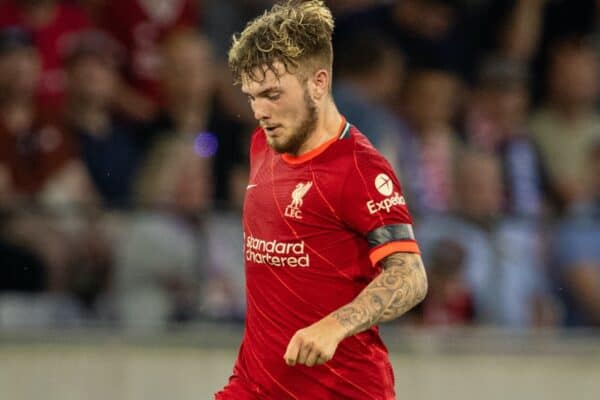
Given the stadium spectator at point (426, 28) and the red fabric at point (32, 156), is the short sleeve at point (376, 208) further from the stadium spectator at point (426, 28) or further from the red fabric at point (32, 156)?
the stadium spectator at point (426, 28)

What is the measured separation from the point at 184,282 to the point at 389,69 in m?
2.36

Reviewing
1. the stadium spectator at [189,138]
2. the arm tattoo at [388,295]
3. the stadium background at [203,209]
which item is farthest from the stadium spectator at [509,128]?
the arm tattoo at [388,295]

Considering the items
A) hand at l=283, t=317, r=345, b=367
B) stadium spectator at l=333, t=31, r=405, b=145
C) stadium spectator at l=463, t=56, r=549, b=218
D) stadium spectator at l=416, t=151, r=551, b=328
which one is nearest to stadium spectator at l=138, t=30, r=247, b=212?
stadium spectator at l=333, t=31, r=405, b=145

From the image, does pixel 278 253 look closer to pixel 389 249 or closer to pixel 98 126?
pixel 389 249

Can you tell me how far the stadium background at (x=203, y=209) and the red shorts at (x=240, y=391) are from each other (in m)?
3.16

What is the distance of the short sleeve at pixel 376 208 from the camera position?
4.81m

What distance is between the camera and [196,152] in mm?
8844

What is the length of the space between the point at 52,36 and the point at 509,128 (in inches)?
134

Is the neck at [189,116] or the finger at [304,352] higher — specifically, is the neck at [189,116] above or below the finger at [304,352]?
above

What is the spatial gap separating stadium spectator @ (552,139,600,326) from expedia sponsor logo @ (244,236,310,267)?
411 cm

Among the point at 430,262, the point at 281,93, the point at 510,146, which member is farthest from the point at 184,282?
the point at 281,93

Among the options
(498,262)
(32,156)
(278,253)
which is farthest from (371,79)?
(278,253)

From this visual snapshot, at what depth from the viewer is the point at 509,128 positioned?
10.1 meters

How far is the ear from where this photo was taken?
4.98 m
